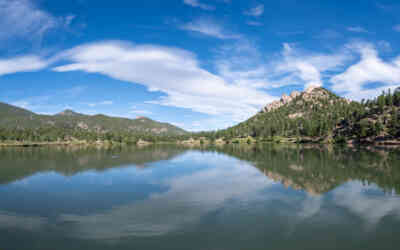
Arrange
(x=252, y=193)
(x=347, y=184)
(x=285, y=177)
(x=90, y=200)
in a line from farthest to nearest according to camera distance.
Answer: (x=285, y=177), (x=347, y=184), (x=252, y=193), (x=90, y=200)

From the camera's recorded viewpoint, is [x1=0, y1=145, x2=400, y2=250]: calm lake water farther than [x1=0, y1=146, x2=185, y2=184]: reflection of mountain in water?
No

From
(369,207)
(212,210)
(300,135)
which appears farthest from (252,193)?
(300,135)

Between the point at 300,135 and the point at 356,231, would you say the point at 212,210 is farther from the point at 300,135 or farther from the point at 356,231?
the point at 300,135

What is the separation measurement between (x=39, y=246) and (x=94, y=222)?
4.57 metres

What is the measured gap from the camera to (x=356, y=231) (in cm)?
1680

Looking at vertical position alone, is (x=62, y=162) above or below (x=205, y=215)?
below

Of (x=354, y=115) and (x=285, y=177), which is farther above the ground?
(x=354, y=115)

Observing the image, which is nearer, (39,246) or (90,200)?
(39,246)

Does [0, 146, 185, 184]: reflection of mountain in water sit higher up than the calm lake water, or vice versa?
the calm lake water

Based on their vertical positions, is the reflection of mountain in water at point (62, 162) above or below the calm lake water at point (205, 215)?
below

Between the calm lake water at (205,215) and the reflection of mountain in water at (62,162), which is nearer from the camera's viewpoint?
the calm lake water at (205,215)

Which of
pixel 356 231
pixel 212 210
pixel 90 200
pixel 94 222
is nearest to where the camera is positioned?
pixel 356 231

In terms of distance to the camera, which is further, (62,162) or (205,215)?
(62,162)

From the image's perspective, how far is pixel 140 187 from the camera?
33781 mm
